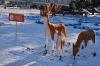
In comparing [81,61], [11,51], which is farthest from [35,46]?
[81,61]

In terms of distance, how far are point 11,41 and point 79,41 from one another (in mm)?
4006

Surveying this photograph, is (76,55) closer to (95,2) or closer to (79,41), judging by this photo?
(79,41)

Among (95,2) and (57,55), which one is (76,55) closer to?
(57,55)

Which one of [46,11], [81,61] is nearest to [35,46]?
[46,11]

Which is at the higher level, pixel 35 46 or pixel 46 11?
pixel 46 11

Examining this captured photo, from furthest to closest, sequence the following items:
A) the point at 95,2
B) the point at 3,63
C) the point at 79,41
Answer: the point at 95,2 → the point at 79,41 → the point at 3,63

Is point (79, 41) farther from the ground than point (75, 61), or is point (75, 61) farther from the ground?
point (79, 41)

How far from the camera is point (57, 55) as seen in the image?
8.92m

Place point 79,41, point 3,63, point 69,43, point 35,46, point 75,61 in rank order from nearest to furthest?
point 3,63
point 75,61
point 79,41
point 35,46
point 69,43

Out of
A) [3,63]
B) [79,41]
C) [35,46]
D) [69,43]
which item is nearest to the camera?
[3,63]

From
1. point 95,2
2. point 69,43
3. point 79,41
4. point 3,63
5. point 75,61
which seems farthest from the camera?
point 95,2

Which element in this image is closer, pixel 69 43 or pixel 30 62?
pixel 30 62

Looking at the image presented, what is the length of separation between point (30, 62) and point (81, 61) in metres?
1.87

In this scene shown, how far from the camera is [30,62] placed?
7949 mm
